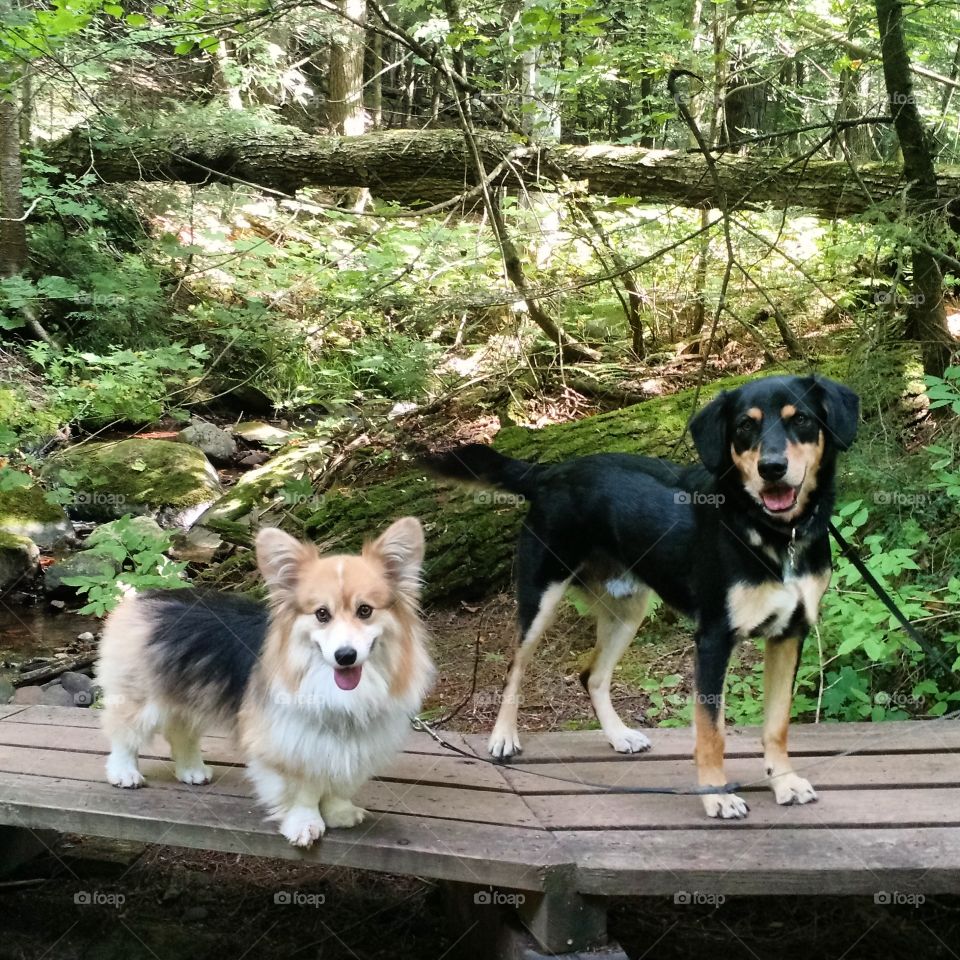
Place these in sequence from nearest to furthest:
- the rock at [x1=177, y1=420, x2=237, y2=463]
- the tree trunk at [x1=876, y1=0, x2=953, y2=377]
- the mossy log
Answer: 1. the tree trunk at [x1=876, y1=0, x2=953, y2=377]
2. the mossy log
3. the rock at [x1=177, y1=420, x2=237, y2=463]

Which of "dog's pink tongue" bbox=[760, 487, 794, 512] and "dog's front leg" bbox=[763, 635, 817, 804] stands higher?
"dog's pink tongue" bbox=[760, 487, 794, 512]

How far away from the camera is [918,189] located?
5.46 metres

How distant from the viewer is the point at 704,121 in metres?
9.54

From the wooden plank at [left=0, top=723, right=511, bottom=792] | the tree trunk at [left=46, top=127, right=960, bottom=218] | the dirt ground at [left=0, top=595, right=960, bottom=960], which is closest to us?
the wooden plank at [left=0, top=723, right=511, bottom=792]

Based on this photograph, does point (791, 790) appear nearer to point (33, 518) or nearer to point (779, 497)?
point (779, 497)

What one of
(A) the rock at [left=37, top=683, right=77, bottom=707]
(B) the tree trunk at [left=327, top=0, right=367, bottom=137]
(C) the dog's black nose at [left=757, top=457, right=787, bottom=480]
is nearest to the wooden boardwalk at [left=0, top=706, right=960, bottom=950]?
(C) the dog's black nose at [left=757, top=457, right=787, bottom=480]

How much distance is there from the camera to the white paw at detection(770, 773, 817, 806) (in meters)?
2.97

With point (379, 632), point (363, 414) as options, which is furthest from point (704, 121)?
point (379, 632)

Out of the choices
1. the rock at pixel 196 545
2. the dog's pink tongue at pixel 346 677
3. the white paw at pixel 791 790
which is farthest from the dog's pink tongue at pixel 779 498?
the rock at pixel 196 545

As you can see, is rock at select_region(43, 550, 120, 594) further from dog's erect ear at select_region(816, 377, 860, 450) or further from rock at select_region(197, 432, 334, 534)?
dog's erect ear at select_region(816, 377, 860, 450)

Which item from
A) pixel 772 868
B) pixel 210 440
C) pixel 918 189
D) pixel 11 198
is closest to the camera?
pixel 772 868

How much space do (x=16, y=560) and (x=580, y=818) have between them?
595 cm

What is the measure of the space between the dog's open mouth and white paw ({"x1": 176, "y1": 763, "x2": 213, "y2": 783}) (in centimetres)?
225

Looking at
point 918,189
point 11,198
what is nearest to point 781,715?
point 918,189
